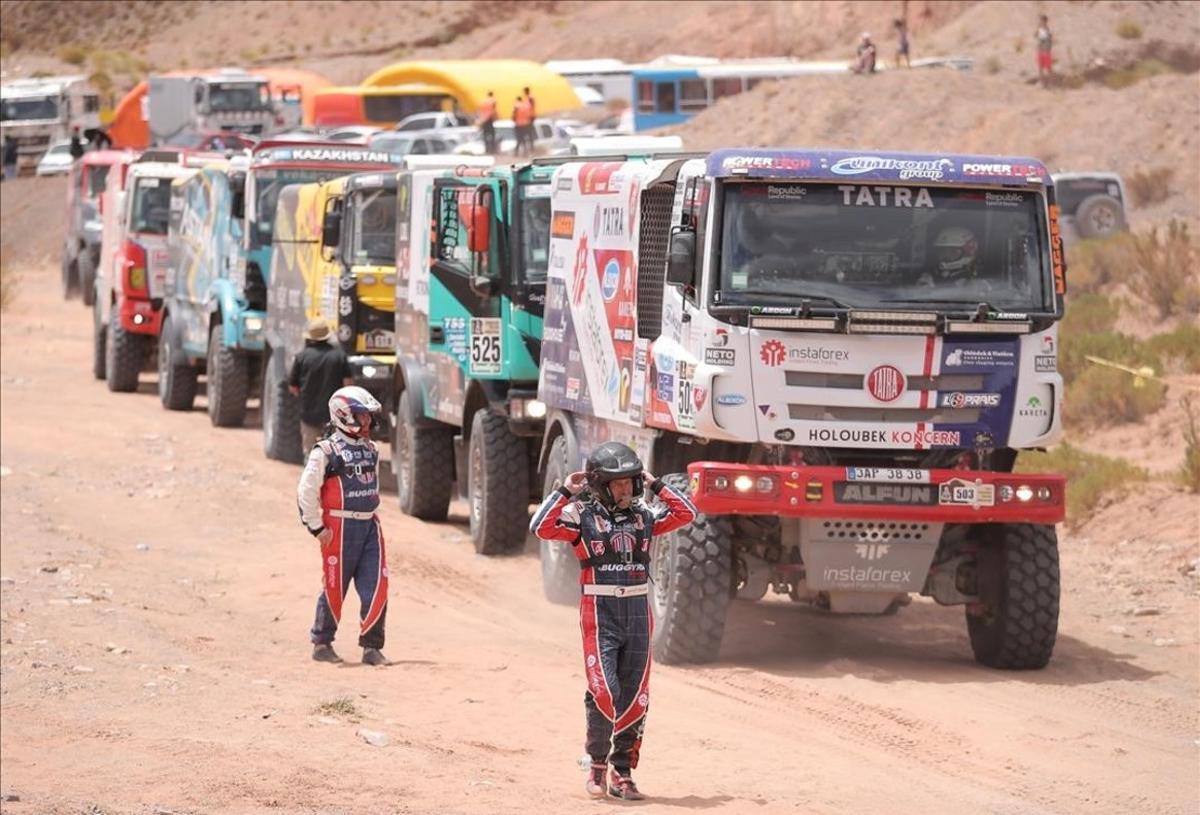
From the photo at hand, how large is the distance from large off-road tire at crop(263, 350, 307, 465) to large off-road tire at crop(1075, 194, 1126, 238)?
15.6 m

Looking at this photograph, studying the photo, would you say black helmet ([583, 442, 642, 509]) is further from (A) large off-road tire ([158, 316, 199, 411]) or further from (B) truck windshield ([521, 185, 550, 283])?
(A) large off-road tire ([158, 316, 199, 411])

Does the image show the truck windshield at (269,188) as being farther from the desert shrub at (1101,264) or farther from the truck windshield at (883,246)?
the truck windshield at (883,246)

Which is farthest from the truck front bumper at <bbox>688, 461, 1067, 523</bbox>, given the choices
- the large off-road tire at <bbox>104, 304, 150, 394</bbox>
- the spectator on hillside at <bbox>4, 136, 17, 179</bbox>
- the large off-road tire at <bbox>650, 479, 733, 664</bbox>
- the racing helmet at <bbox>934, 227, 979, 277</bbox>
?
the spectator on hillside at <bbox>4, 136, 17, 179</bbox>

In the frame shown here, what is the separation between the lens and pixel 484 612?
14172 mm

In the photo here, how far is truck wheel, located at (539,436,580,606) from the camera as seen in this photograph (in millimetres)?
14141

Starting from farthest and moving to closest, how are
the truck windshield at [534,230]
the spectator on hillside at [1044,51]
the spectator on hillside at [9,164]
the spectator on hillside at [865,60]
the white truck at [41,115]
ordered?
the white truck at [41,115], the spectator on hillside at [9,164], the spectator on hillside at [865,60], the spectator on hillside at [1044,51], the truck windshield at [534,230]

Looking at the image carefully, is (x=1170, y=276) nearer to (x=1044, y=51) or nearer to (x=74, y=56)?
(x=1044, y=51)

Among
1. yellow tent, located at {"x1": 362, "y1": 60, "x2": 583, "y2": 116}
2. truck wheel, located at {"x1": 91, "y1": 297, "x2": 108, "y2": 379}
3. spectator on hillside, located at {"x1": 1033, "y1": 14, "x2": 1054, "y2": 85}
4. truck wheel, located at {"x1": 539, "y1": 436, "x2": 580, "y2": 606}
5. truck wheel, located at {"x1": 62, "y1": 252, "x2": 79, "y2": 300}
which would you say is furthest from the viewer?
yellow tent, located at {"x1": 362, "y1": 60, "x2": 583, "y2": 116}

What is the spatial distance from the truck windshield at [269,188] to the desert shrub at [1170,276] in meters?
9.50

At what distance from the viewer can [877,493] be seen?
11711mm

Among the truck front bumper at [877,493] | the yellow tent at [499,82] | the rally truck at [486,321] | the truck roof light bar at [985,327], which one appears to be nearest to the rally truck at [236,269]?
the rally truck at [486,321]

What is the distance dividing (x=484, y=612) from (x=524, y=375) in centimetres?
218

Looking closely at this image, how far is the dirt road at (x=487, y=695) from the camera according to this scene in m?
9.48

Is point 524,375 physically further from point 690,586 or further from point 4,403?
point 4,403
